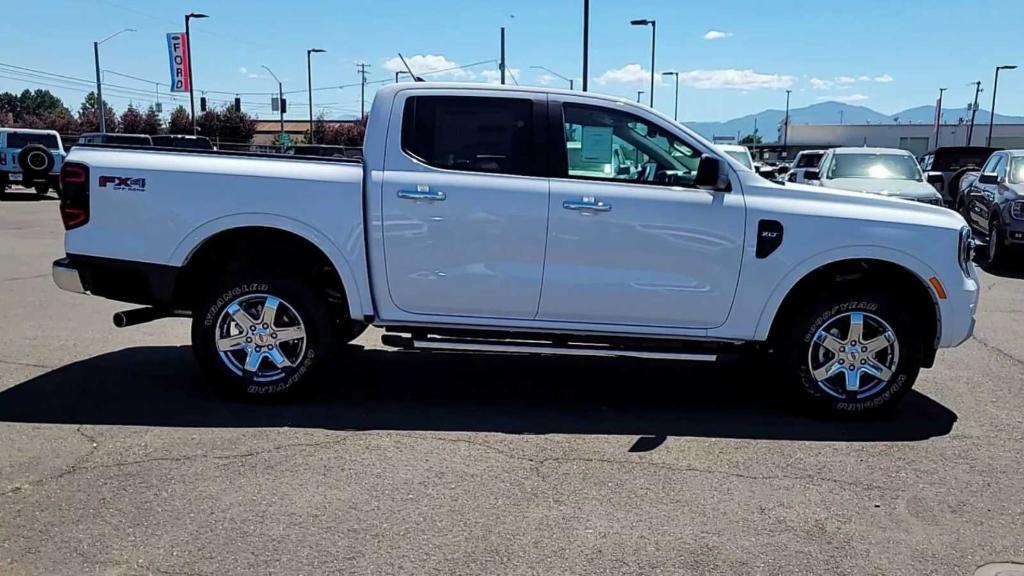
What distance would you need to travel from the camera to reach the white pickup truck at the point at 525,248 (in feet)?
17.4

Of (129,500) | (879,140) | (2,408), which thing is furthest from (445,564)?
(879,140)

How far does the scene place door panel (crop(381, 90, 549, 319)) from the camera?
17.3ft

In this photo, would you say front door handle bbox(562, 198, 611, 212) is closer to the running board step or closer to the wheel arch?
the running board step

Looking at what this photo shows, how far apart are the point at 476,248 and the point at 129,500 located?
240cm

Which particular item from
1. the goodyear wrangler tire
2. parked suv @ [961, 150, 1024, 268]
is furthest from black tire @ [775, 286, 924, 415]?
parked suv @ [961, 150, 1024, 268]

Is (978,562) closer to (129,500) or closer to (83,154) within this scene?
(129,500)

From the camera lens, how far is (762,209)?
531cm

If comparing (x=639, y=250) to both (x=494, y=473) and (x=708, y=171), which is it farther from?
(x=494, y=473)

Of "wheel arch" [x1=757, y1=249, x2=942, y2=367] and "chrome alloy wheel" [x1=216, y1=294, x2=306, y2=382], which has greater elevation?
"wheel arch" [x1=757, y1=249, x2=942, y2=367]

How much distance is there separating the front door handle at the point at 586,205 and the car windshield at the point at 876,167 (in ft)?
35.1

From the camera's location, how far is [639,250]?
530cm

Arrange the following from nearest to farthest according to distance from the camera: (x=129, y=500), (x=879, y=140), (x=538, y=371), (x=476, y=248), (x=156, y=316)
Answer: (x=129, y=500) < (x=476, y=248) < (x=156, y=316) < (x=538, y=371) < (x=879, y=140)

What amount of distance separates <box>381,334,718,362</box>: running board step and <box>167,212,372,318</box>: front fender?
35 centimetres

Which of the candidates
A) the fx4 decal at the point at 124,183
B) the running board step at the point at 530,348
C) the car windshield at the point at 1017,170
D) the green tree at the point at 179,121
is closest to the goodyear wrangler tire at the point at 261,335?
the running board step at the point at 530,348
